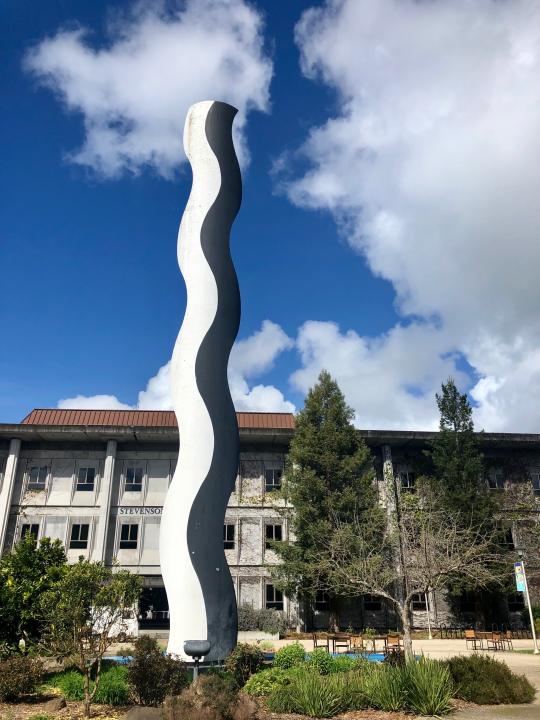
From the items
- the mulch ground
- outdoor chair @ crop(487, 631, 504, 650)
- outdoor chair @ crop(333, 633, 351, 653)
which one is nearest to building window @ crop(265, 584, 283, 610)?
outdoor chair @ crop(333, 633, 351, 653)

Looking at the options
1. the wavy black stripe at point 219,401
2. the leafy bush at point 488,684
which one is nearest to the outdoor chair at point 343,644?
the wavy black stripe at point 219,401

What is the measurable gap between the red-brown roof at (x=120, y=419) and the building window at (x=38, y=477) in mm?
2493

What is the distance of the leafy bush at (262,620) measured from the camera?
28.3 m

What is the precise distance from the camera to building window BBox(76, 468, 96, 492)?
31547 millimetres

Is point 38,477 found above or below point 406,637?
above

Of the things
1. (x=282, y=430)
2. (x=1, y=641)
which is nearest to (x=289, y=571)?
(x=282, y=430)

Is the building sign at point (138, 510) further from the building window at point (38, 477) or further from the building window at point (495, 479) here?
the building window at point (495, 479)

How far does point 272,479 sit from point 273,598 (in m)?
5.88

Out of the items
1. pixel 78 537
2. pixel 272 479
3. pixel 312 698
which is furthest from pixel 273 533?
pixel 312 698

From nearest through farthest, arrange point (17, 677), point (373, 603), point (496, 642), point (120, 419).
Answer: point (17, 677) < point (496, 642) < point (373, 603) < point (120, 419)

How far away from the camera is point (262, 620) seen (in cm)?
2861

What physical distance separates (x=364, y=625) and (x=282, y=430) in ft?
33.6

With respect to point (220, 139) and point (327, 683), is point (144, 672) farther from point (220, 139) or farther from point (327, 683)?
point (220, 139)

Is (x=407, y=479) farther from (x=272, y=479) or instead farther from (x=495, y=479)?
(x=272, y=479)
